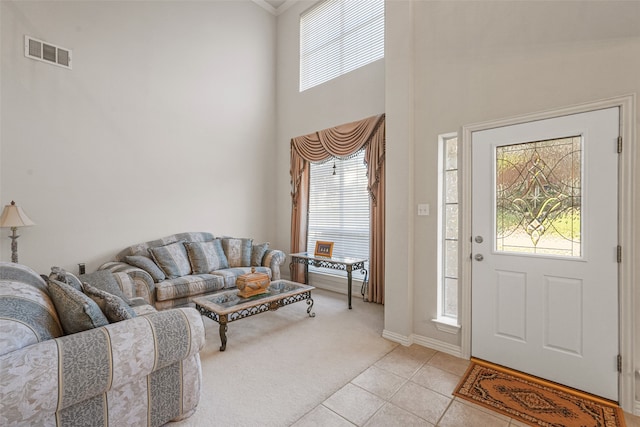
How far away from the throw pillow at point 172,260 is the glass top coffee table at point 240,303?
0.99m

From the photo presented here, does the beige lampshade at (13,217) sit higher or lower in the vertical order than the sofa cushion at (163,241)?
higher

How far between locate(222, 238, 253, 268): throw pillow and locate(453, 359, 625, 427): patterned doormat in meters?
3.33

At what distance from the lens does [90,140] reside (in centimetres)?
371

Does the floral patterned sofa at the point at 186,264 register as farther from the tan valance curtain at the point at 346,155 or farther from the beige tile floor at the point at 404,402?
the beige tile floor at the point at 404,402

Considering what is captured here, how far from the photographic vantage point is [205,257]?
4254mm

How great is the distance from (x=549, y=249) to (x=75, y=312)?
10.7 feet

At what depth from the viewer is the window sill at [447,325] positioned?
273 cm

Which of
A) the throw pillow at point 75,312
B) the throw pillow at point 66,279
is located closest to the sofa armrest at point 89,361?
the throw pillow at point 75,312

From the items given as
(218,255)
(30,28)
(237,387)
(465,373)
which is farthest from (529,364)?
(30,28)

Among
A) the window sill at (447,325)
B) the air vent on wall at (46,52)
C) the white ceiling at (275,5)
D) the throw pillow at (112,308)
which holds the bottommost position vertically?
the window sill at (447,325)

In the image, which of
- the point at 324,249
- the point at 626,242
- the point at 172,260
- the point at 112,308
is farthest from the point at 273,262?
the point at 626,242

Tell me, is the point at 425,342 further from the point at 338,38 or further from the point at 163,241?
the point at 338,38

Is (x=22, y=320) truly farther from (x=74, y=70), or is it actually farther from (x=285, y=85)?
(x=285, y=85)

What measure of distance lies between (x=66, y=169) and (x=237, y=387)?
10.8 ft
